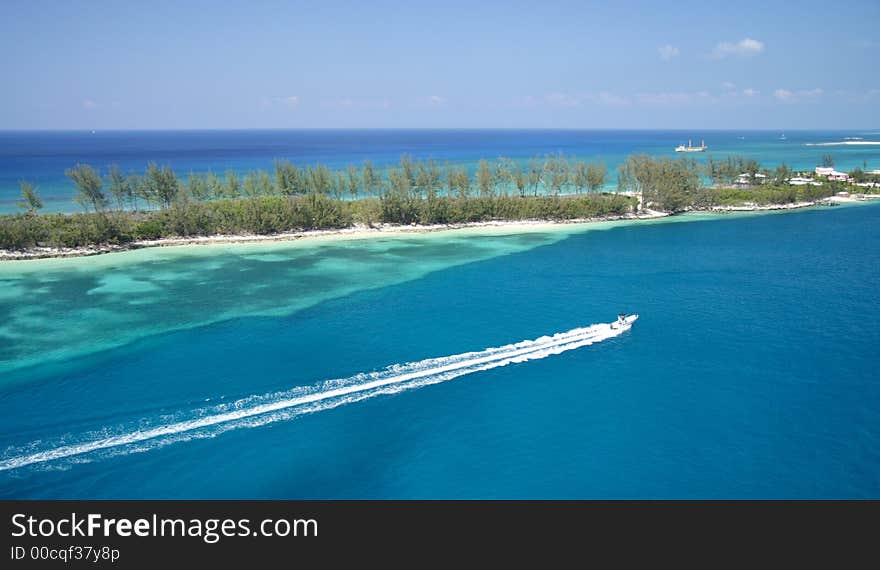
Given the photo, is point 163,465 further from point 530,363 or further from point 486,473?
Result: point 530,363

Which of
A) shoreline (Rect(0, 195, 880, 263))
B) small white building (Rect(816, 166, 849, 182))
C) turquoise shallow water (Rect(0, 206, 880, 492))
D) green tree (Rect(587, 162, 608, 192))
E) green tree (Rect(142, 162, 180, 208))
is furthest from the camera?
small white building (Rect(816, 166, 849, 182))

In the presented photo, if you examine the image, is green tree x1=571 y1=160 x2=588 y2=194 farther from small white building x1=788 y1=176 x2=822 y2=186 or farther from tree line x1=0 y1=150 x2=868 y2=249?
small white building x1=788 y1=176 x2=822 y2=186

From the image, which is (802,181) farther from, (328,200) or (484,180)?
(328,200)

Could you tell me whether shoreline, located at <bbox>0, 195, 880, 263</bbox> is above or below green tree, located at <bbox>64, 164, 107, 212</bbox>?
below

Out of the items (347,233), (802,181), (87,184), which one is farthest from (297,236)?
(802,181)

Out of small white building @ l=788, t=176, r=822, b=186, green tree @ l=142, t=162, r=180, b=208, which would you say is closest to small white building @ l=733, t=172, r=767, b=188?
small white building @ l=788, t=176, r=822, b=186

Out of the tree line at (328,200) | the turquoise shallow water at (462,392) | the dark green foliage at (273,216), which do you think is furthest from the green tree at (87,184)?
the turquoise shallow water at (462,392)

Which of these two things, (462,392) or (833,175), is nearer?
(462,392)
